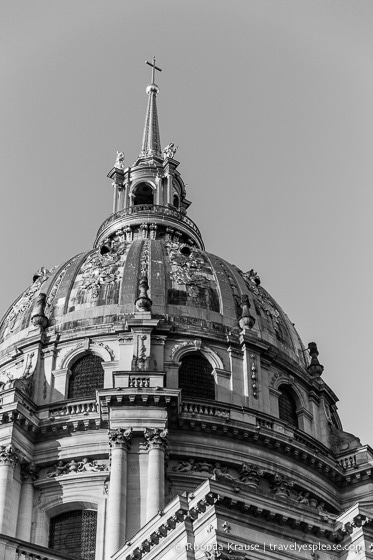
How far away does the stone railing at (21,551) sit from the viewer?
3406 centimetres

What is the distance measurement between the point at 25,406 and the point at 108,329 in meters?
6.14

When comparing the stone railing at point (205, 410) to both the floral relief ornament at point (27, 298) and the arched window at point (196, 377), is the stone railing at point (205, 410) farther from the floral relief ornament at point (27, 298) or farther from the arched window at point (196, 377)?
the floral relief ornament at point (27, 298)

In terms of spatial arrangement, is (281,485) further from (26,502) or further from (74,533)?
(26,502)

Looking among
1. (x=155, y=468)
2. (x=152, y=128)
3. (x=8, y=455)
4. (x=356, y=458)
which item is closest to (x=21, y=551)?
(x=155, y=468)

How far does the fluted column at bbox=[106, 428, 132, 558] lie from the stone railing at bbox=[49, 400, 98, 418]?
114 inches

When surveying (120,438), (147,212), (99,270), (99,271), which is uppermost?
(147,212)

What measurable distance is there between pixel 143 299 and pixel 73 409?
727cm

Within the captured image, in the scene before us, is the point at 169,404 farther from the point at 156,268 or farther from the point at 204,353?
the point at 156,268

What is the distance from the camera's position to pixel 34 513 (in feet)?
160

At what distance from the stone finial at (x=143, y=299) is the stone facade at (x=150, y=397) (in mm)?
118

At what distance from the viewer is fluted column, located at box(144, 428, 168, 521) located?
4597 cm

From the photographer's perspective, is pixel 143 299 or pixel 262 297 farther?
pixel 262 297

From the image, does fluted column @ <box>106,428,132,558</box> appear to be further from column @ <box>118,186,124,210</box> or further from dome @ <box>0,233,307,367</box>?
column @ <box>118,186,124,210</box>

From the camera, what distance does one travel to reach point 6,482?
48.3m
